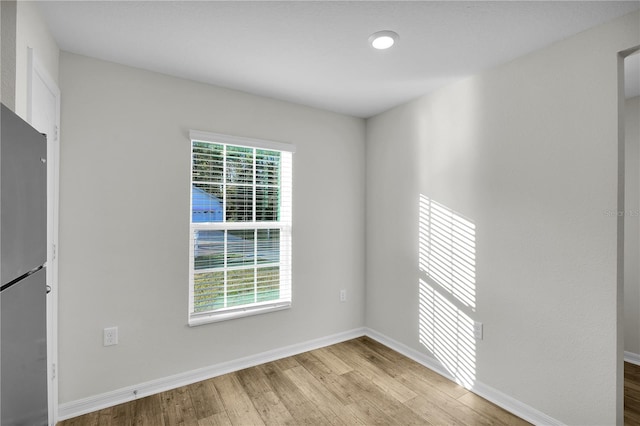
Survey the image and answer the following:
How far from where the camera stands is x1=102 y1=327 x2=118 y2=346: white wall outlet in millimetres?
2191

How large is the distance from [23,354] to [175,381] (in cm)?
198

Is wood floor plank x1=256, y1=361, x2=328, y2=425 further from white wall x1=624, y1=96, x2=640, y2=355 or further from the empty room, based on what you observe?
white wall x1=624, y1=96, x2=640, y2=355

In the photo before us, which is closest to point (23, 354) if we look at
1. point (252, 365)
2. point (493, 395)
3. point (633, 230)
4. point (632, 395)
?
point (252, 365)

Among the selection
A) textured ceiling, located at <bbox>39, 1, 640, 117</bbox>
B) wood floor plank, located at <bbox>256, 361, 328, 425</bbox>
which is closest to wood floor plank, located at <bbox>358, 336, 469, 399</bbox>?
wood floor plank, located at <bbox>256, 361, 328, 425</bbox>

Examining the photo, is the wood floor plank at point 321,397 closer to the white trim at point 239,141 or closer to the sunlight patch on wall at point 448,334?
the sunlight patch on wall at point 448,334

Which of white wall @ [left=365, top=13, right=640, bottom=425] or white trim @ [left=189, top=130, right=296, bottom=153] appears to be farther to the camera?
white trim @ [left=189, top=130, right=296, bottom=153]

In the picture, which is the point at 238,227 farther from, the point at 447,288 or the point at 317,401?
the point at 447,288

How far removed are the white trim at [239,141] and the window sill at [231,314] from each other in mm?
1463

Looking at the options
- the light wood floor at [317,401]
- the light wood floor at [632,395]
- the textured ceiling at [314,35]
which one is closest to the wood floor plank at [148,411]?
the light wood floor at [317,401]

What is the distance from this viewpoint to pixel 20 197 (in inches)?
30.3

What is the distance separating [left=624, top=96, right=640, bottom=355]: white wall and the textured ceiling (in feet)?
6.06

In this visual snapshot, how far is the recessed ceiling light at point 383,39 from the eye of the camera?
1.87 metres

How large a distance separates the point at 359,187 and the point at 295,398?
2156mm

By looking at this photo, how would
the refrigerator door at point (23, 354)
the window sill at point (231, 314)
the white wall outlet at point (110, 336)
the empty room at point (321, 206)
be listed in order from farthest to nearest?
the window sill at point (231, 314) < the white wall outlet at point (110, 336) < the empty room at point (321, 206) < the refrigerator door at point (23, 354)
